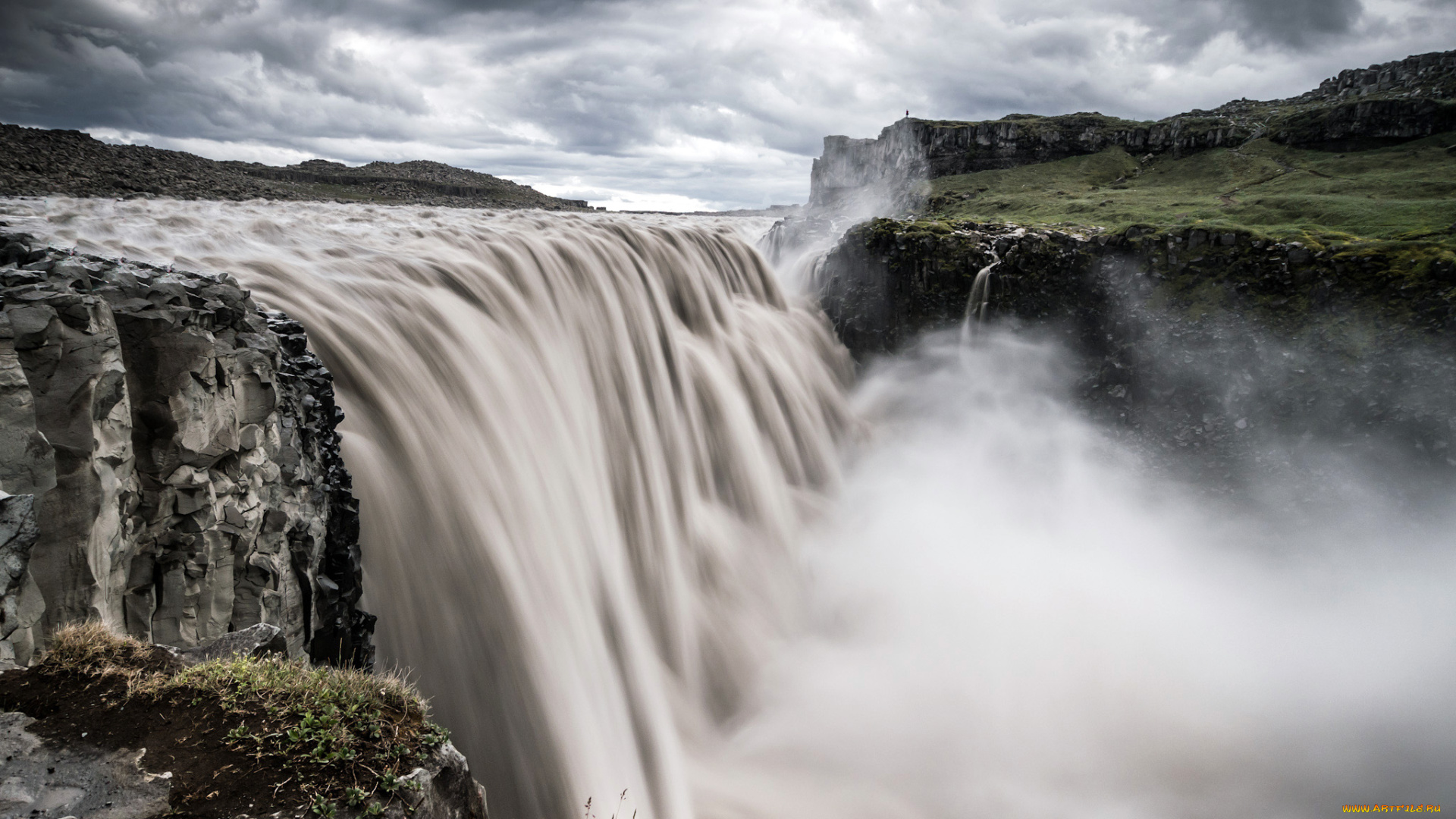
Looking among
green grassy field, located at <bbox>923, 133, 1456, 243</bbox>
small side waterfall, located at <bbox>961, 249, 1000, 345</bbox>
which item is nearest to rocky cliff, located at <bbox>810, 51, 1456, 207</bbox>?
green grassy field, located at <bbox>923, 133, 1456, 243</bbox>

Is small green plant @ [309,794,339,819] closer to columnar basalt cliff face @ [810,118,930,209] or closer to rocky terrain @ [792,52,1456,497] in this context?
rocky terrain @ [792,52,1456,497]

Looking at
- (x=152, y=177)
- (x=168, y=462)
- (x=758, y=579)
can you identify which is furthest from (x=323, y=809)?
(x=152, y=177)

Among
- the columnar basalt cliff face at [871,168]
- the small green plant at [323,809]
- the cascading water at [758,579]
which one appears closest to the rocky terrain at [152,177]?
the cascading water at [758,579]

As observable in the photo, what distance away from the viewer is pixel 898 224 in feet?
88.6

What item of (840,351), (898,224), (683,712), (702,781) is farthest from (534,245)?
(898,224)

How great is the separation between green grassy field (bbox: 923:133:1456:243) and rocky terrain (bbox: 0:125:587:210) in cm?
3821

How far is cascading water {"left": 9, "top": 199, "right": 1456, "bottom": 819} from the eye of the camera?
8945 mm

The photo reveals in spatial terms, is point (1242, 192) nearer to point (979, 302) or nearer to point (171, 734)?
point (979, 302)

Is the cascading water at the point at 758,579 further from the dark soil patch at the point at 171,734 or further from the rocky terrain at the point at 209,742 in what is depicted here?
the dark soil patch at the point at 171,734

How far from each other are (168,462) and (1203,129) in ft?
219

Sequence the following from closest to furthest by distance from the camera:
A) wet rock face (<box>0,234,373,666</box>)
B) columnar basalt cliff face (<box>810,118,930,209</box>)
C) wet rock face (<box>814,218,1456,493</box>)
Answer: wet rock face (<box>0,234,373,666</box>) → wet rock face (<box>814,218,1456,493</box>) → columnar basalt cliff face (<box>810,118,930,209</box>)

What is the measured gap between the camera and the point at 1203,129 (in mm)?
51062

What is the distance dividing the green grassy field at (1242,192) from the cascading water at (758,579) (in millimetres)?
10286

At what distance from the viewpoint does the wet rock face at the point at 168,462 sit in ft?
14.6
